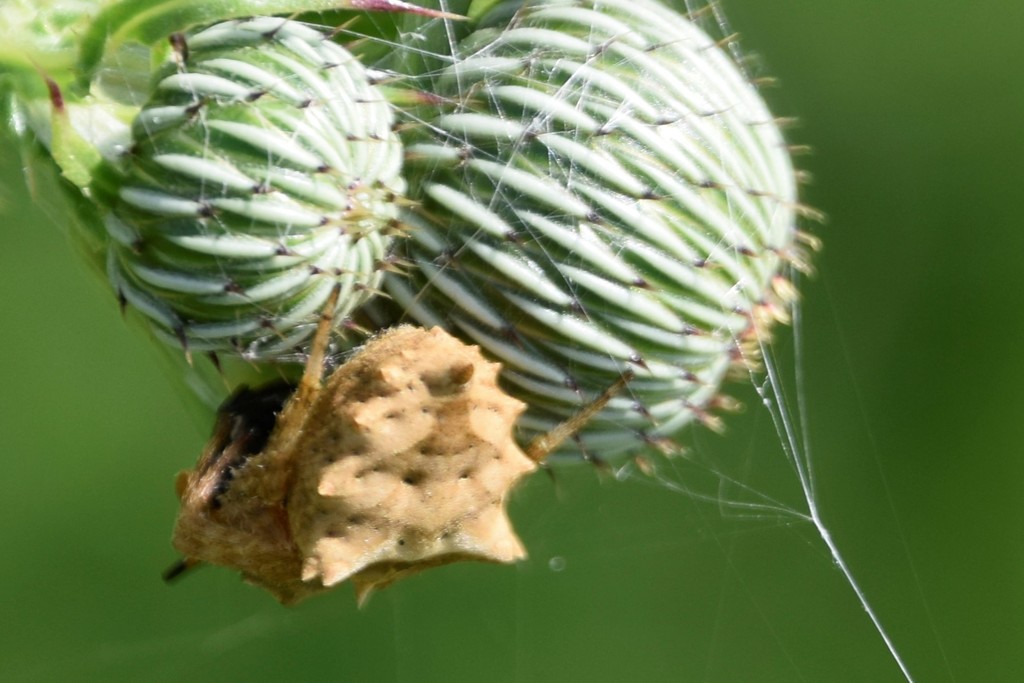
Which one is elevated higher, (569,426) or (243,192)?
(243,192)

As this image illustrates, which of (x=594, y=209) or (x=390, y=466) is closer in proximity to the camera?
(x=390, y=466)

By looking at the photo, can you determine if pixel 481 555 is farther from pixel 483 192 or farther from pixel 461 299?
pixel 483 192

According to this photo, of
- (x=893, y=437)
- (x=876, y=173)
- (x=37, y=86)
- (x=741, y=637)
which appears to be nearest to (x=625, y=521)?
(x=741, y=637)

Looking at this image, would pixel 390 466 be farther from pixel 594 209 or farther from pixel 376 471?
pixel 594 209

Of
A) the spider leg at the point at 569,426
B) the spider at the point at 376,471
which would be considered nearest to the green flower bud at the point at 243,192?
the spider at the point at 376,471

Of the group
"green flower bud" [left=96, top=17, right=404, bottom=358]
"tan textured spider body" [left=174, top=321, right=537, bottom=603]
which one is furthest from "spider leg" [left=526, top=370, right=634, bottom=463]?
"green flower bud" [left=96, top=17, right=404, bottom=358]

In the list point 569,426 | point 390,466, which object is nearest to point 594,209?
point 569,426
